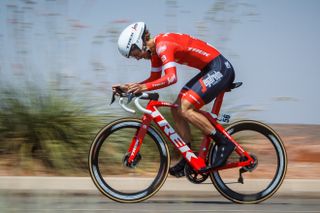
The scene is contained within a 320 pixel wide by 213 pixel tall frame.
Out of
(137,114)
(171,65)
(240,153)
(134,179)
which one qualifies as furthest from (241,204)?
(137,114)

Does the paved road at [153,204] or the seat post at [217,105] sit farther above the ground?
the seat post at [217,105]

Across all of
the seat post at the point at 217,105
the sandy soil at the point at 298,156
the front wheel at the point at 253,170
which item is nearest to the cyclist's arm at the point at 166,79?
the seat post at the point at 217,105

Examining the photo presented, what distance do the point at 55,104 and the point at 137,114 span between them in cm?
113

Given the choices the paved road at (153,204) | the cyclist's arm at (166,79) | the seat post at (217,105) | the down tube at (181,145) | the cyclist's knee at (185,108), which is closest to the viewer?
the paved road at (153,204)

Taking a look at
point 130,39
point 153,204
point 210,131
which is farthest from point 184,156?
point 130,39

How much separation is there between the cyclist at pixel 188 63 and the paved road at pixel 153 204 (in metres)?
0.43

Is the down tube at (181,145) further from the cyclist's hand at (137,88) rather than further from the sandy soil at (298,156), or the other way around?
the sandy soil at (298,156)

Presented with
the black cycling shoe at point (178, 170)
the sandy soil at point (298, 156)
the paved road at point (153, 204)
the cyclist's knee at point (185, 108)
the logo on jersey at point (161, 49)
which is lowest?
the sandy soil at point (298, 156)

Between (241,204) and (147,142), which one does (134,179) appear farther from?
(241,204)

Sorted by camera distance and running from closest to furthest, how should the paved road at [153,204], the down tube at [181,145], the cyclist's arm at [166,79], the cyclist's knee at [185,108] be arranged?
the paved road at [153,204], the cyclist's arm at [166,79], the cyclist's knee at [185,108], the down tube at [181,145]

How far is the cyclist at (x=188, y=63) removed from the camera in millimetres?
6543

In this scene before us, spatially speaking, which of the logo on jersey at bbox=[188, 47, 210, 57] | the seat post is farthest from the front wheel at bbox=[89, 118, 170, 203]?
the logo on jersey at bbox=[188, 47, 210, 57]

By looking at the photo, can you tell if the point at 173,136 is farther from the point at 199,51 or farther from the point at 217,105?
the point at 199,51

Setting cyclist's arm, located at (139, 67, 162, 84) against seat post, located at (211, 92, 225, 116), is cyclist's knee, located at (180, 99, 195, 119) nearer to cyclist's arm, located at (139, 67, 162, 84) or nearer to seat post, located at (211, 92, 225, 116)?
seat post, located at (211, 92, 225, 116)
